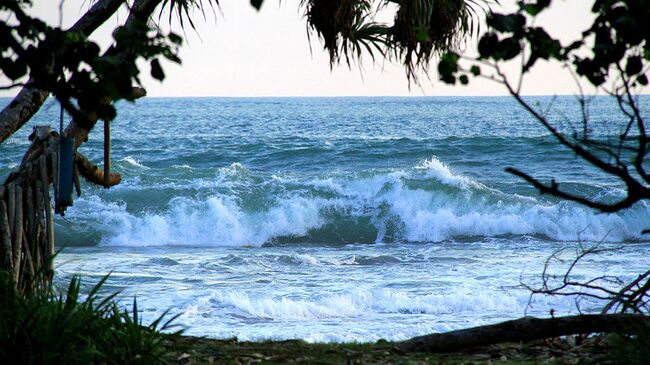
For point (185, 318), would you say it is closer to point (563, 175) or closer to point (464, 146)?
point (563, 175)

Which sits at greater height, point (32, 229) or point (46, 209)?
point (46, 209)

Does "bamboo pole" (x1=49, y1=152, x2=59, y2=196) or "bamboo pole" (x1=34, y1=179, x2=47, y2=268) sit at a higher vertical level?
"bamboo pole" (x1=49, y1=152, x2=59, y2=196)

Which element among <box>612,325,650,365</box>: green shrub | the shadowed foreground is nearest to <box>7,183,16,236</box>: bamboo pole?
the shadowed foreground

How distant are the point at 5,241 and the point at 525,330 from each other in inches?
117

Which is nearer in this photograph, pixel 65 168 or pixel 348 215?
pixel 65 168

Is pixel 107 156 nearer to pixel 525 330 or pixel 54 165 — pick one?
pixel 54 165

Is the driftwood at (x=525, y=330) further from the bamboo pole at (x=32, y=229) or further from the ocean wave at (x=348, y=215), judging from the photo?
the ocean wave at (x=348, y=215)

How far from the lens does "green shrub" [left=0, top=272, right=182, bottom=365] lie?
11.3 feet

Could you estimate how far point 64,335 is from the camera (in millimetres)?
3496

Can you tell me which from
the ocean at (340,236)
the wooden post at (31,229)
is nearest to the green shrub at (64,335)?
the ocean at (340,236)

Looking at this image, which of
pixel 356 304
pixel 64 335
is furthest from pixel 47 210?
pixel 356 304

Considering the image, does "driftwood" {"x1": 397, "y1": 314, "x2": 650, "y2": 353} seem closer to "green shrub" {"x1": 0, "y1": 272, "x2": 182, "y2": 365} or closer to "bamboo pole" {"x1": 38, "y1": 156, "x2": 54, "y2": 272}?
"green shrub" {"x1": 0, "y1": 272, "x2": 182, "y2": 365}

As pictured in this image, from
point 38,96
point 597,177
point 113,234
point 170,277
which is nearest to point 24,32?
point 38,96

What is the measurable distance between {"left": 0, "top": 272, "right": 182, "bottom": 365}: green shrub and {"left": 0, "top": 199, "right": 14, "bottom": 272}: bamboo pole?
539 millimetres
